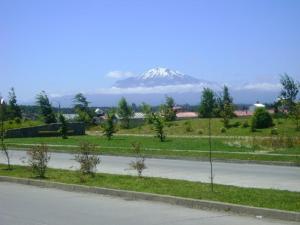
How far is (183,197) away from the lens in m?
12.3

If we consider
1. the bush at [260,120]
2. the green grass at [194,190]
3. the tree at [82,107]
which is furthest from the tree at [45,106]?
the green grass at [194,190]

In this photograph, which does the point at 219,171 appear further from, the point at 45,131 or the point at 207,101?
the point at 207,101

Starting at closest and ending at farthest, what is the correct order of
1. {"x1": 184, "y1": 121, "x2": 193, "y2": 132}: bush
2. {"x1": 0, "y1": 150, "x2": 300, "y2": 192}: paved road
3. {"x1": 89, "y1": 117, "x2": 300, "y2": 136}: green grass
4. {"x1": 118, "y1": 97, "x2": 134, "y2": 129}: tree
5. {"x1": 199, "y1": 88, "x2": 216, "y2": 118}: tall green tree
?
{"x1": 0, "y1": 150, "x2": 300, "y2": 192}: paved road < {"x1": 89, "y1": 117, "x2": 300, "y2": 136}: green grass < {"x1": 184, "y1": 121, "x2": 193, "y2": 132}: bush < {"x1": 199, "y1": 88, "x2": 216, "y2": 118}: tall green tree < {"x1": 118, "y1": 97, "x2": 134, "y2": 129}: tree

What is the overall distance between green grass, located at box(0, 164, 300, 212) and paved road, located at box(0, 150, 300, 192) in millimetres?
1637

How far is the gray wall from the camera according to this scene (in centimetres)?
4584

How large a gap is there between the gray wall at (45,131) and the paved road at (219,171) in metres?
21.9

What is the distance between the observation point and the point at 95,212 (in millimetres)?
11438

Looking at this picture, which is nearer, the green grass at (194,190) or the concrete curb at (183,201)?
the concrete curb at (183,201)

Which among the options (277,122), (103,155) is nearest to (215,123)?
(277,122)

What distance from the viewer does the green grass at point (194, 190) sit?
11.3 meters

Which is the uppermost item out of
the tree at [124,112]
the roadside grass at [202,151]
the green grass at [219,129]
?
the tree at [124,112]

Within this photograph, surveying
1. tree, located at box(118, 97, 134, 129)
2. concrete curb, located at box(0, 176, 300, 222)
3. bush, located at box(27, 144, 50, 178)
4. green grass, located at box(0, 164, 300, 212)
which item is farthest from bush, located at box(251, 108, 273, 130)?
concrete curb, located at box(0, 176, 300, 222)

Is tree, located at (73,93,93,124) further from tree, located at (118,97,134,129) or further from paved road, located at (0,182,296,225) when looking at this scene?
paved road, located at (0,182,296,225)

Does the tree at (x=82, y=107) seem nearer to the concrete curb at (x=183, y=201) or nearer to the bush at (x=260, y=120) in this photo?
the bush at (x=260, y=120)
